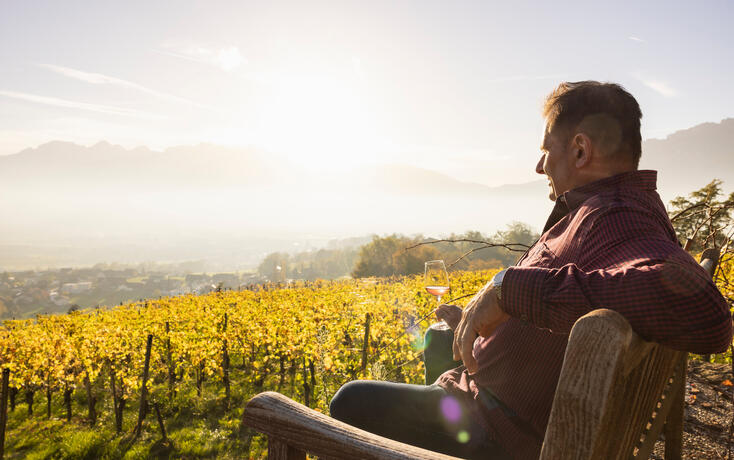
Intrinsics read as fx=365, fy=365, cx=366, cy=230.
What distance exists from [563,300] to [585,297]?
0.05 meters

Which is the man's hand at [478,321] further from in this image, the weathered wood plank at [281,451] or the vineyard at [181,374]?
the vineyard at [181,374]

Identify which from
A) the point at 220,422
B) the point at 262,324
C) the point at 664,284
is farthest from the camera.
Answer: the point at 262,324

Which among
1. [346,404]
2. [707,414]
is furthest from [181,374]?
[707,414]

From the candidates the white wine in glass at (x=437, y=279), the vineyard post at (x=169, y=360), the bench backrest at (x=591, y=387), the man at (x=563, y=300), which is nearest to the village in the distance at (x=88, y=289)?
the vineyard post at (x=169, y=360)

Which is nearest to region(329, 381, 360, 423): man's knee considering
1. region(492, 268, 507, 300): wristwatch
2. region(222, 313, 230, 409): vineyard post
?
region(492, 268, 507, 300): wristwatch

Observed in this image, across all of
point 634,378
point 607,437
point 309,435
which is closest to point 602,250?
point 634,378

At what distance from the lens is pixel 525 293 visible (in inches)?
42.9

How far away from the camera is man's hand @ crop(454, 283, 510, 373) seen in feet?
3.97

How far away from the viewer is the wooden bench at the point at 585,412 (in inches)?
21.8

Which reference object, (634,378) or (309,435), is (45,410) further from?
(634,378)

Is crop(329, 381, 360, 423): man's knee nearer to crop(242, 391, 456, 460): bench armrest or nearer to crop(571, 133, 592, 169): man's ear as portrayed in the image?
crop(242, 391, 456, 460): bench armrest

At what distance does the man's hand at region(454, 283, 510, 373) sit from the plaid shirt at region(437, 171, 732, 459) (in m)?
0.07

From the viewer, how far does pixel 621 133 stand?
1463 mm

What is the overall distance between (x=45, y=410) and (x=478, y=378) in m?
13.0
